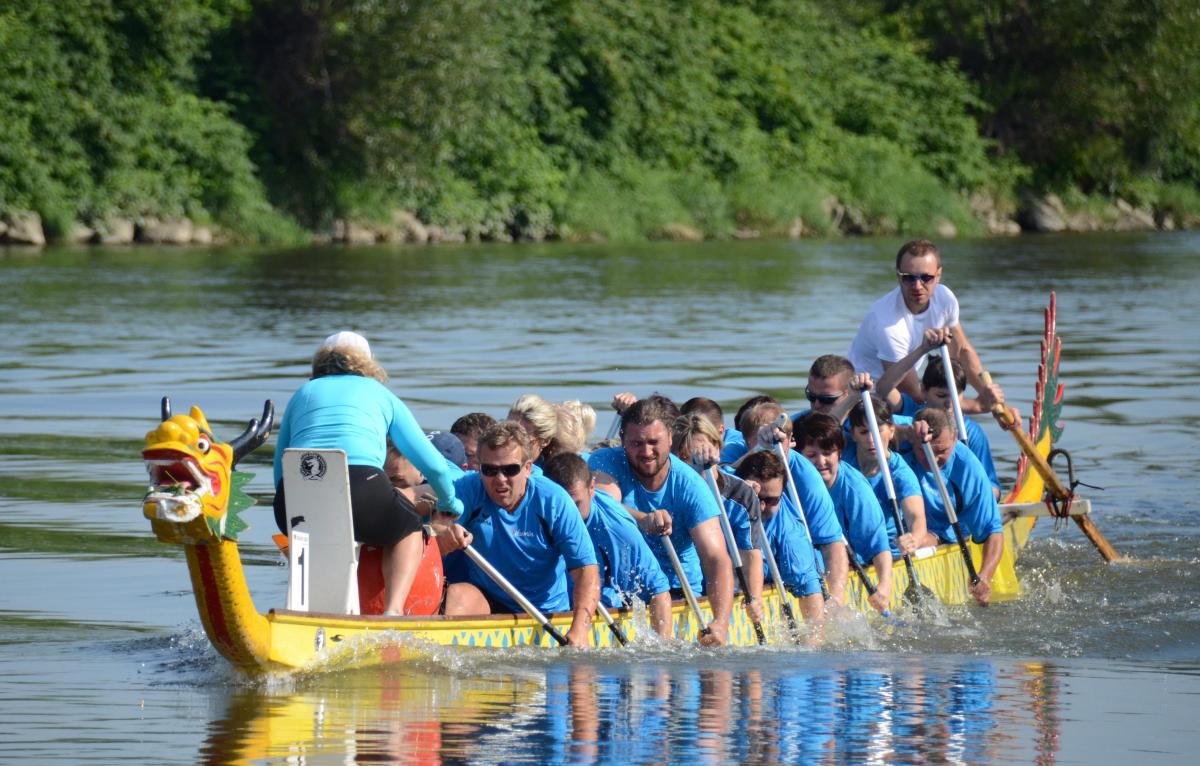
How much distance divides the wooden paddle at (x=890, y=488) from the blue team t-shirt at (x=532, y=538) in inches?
93.9

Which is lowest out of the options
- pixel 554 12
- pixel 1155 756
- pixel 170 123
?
pixel 1155 756

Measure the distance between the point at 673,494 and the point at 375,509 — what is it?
1465mm

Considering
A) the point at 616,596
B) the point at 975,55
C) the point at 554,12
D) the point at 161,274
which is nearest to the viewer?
the point at 616,596

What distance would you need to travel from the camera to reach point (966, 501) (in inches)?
474

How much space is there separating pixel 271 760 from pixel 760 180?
46.9m

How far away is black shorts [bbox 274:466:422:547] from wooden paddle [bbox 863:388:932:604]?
3149 millimetres

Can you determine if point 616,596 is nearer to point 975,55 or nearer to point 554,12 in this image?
point 554,12

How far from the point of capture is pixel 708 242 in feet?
167

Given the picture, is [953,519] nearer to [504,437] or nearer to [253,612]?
[504,437]

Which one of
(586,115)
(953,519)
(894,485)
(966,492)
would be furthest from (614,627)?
(586,115)

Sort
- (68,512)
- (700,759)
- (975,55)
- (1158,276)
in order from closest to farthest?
(700,759) < (68,512) < (1158,276) < (975,55)

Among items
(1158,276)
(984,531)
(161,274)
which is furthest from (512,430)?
(1158,276)

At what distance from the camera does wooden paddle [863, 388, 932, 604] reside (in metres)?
11.0

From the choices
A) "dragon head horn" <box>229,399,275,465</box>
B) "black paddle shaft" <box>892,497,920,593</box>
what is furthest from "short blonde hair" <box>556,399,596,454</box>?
"black paddle shaft" <box>892,497,920,593</box>
